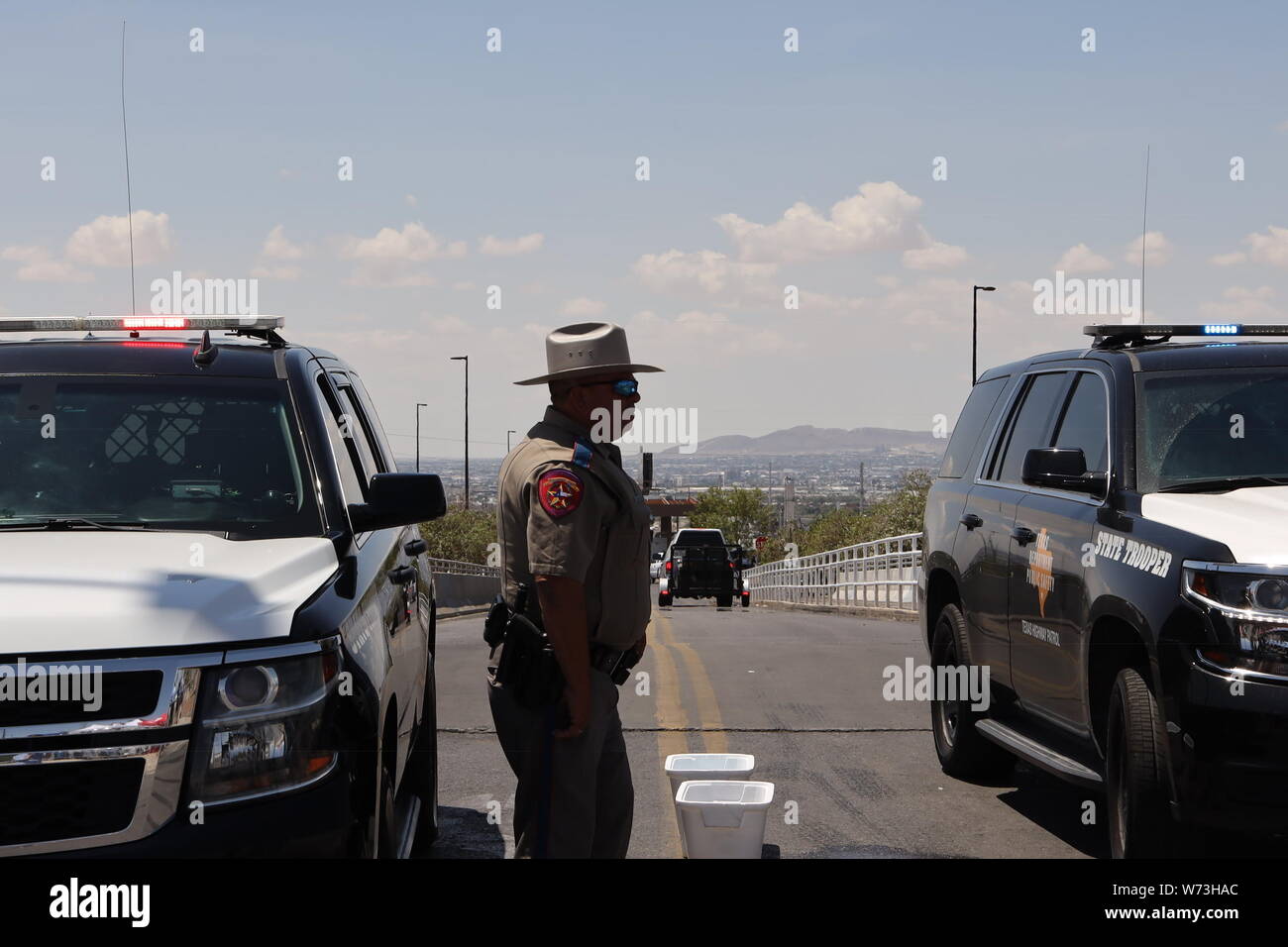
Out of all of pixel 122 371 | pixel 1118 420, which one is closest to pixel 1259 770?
pixel 1118 420

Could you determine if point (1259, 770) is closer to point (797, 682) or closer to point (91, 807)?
point (91, 807)

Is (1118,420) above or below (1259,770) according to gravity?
above

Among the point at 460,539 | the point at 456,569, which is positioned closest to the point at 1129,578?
the point at 456,569

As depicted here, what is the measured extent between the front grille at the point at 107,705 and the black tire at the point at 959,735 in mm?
5244

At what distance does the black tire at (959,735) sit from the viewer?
786 centimetres

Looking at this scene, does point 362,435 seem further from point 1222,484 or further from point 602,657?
point 1222,484

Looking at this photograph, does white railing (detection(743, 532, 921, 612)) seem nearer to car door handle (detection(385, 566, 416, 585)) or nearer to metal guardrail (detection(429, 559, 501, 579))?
metal guardrail (detection(429, 559, 501, 579))

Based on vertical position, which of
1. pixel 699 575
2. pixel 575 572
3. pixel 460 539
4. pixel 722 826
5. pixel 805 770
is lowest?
pixel 460 539

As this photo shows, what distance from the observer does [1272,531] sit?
16.8 feet

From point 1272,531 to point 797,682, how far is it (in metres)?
7.38

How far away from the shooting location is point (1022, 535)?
6984 millimetres

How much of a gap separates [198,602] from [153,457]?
4.33ft
